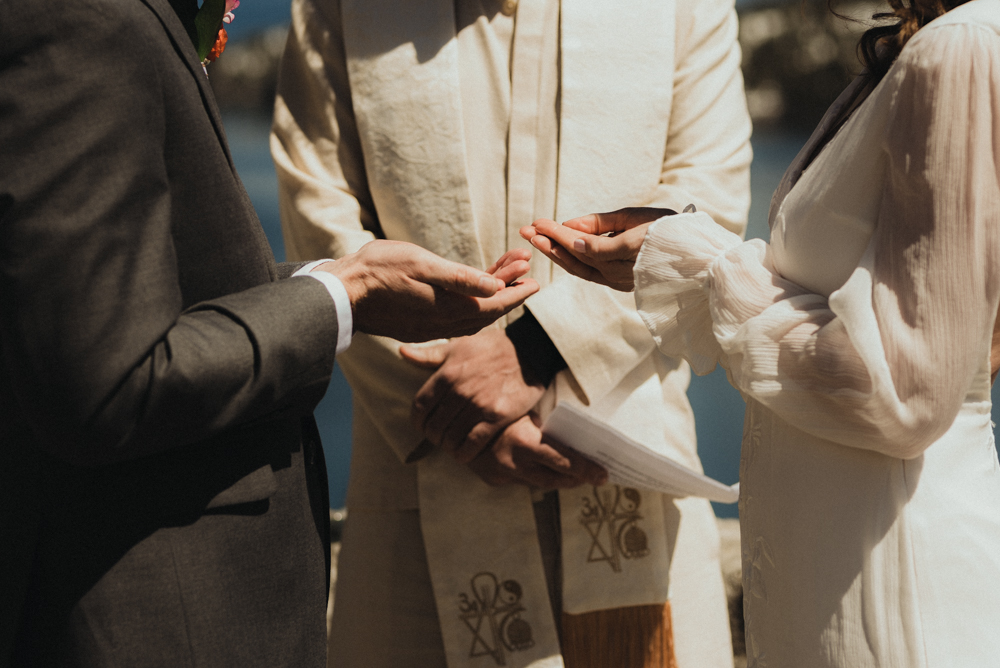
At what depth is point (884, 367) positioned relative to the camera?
0.96 metres

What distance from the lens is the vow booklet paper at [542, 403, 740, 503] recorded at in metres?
1.54

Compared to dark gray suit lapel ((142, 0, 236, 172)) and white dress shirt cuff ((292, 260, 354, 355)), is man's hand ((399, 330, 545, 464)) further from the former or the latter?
dark gray suit lapel ((142, 0, 236, 172))

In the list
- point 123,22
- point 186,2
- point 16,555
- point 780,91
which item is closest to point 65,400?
point 16,555

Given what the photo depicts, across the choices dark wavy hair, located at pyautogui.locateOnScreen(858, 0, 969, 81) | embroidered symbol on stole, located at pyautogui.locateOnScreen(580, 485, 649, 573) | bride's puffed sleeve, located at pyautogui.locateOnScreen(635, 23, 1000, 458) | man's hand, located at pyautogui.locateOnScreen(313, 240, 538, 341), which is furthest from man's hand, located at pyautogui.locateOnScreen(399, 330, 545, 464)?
dark wavy hair, located at pyautogui.locateOnScreen(858, 0, 969, 81)

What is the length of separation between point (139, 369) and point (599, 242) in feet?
2.64

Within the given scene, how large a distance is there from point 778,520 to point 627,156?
910 millimetres

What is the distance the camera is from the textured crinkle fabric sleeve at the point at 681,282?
4.17 feet

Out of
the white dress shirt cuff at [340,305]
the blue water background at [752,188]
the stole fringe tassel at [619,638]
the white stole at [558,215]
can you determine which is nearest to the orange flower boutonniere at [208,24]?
the white stole at [558,215]

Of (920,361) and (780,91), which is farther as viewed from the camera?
(780,91)

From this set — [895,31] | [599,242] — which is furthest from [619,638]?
[895,31]

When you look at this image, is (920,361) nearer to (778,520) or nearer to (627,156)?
(778,520)

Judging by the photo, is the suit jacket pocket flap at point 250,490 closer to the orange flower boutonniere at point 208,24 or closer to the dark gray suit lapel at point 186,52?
the dark gray suit lapel at point 186,52

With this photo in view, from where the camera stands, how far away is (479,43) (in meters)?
1.90

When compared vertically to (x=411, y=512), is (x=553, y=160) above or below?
above
